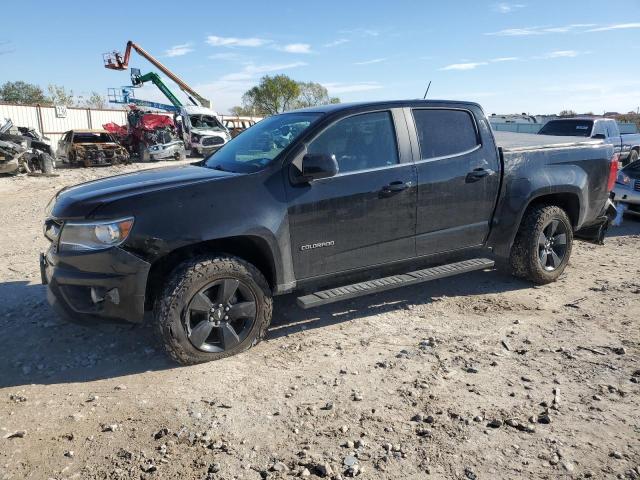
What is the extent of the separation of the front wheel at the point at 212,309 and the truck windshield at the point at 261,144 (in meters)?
0.84

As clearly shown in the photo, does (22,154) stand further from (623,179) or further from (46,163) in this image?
(623,179)

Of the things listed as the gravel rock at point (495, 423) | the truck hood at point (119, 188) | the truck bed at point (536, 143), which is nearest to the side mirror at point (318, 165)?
the truck hood at point (119, 188)

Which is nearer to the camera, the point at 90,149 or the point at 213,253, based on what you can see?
the point at 213,253

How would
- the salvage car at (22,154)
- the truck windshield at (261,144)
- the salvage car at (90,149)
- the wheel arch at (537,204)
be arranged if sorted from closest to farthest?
the truck windshield at (261,144) < the wheel arch at (537,204) < the salvage car at (22,154) < the salvage car at (90,149)

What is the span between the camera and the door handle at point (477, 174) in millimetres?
4562

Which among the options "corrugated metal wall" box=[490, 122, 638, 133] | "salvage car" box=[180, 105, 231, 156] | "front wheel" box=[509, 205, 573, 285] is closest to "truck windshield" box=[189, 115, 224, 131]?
"salvage car" box=[180, 105, 231, 156]

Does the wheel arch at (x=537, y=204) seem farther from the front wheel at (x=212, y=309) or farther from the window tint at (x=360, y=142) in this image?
the front wheel at (x=212, y=309)

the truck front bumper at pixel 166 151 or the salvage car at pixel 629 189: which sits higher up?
the truck front bumper at pixel 166 151

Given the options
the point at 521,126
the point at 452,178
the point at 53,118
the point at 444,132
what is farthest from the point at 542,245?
the point at 53,118

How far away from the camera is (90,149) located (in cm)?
1859

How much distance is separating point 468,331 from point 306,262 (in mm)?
1540

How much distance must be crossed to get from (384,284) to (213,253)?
56.7 inches

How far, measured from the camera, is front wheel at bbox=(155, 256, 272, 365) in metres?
3.40

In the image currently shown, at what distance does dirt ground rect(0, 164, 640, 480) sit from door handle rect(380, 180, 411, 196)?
1165mm
